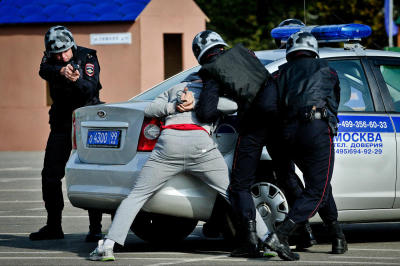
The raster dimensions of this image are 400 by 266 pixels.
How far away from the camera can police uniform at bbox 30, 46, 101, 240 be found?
8.39m

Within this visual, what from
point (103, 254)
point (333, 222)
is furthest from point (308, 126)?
point (103, 254)

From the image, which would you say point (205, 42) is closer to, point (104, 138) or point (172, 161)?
point (172, 161)

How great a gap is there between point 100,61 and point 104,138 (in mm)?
17341

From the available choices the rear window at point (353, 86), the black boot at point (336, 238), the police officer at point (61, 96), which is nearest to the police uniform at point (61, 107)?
the police officer at point (61, 96)

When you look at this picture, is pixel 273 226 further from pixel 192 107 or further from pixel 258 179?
pixel 192 107

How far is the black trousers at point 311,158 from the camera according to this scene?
704cm

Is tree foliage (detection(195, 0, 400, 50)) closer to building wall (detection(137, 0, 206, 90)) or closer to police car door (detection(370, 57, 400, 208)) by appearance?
building wall (detection(137, 0, 206, 90))

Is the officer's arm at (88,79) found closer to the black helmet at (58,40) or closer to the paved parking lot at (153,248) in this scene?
the black helmet at (58,40)

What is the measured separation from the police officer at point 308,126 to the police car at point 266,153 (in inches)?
9.8

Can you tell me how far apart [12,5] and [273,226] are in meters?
19.3

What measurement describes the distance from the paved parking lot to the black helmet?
5.48 feet

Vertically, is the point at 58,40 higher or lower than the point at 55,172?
higher

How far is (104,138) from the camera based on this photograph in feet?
24.4

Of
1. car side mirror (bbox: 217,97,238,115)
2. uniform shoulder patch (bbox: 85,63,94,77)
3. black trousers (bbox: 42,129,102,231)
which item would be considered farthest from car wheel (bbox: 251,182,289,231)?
uniform shoulder patch (bbox: 85,63,94,77)
